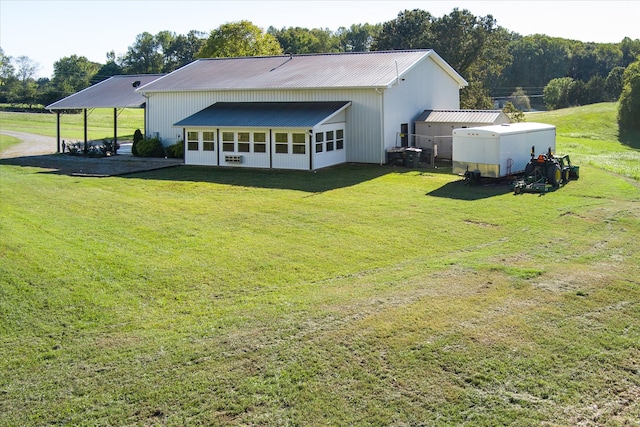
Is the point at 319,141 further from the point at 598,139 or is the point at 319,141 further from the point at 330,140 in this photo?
the point at 598,139

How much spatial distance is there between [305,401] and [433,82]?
101ft

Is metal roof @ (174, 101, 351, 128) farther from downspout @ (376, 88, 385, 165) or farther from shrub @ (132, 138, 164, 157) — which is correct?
shrub @ (132, 138, 164, 157)

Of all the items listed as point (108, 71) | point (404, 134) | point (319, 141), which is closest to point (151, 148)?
point (319, 141)

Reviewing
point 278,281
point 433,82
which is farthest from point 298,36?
point 278,281

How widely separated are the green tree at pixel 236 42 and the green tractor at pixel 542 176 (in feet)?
126

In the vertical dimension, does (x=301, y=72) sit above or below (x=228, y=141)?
above

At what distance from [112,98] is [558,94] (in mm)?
69437

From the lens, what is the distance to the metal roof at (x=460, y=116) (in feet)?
109

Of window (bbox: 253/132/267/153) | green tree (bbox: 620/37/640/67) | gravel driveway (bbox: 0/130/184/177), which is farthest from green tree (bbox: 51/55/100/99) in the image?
green tree (bbox: 620/37/640/67)

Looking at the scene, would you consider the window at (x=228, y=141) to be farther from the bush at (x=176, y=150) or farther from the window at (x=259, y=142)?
the bush at (x=176, y=150)

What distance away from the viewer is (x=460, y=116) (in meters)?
34.3

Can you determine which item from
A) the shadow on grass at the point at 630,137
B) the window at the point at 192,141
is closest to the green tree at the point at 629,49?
the shadow on grass at the point at 630,137

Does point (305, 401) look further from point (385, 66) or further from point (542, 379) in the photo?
point (385, 66)

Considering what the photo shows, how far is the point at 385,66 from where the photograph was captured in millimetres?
34688
